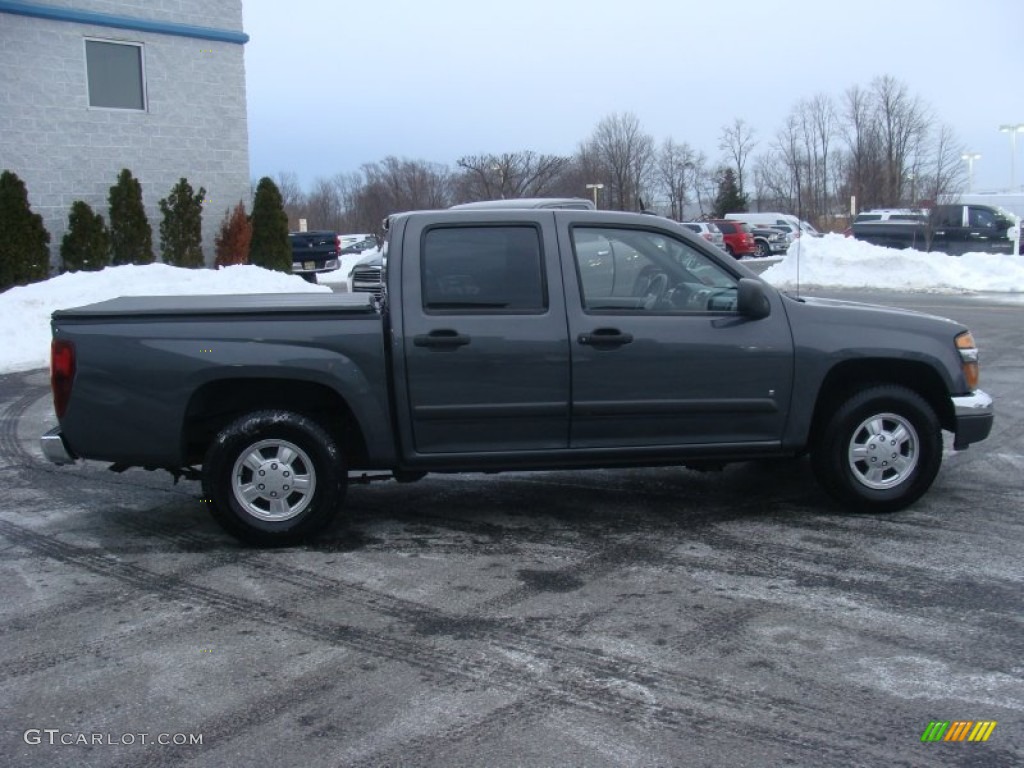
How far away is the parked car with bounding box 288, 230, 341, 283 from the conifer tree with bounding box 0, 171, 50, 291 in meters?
10.2

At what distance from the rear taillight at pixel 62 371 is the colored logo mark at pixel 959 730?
449cm

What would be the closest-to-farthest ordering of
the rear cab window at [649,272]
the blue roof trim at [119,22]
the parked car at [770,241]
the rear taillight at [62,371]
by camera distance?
the rear taillight at [62,371] → the rear cab window at [649,272] → the blue roof trim at [119,22] → the parked car at [770,241]

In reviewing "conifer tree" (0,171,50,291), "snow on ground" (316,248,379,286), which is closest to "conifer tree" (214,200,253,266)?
"conifer tree" (0,171,50,291)

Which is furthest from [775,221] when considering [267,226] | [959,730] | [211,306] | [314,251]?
[959,730]

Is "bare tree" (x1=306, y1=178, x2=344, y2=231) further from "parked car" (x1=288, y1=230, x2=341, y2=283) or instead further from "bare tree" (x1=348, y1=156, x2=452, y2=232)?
"parked car" (x1=288, y1=230, x2=341, y2=283)

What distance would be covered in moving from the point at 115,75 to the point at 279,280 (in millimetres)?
4726

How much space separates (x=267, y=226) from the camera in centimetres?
2108

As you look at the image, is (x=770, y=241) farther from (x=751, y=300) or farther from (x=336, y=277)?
(x=751, y=300)

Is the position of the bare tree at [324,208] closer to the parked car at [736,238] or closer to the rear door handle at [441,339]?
the parked car at [736,238]

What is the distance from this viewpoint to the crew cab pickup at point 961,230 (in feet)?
102

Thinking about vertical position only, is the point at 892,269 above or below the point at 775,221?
below

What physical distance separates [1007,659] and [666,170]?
6049cm

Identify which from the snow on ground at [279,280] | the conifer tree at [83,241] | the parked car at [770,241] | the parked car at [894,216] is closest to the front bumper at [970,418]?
the snow on ground at [279,280]

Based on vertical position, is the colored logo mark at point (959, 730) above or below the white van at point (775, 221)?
below
